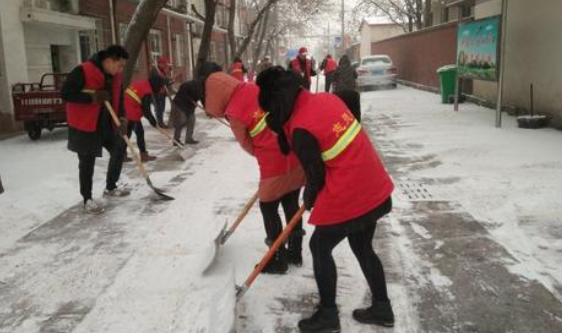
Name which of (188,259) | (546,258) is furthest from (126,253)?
(546,258)

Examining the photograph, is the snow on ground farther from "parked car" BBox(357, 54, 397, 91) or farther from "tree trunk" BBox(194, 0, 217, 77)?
"parked car" BBox(357, 54, 397, 91)

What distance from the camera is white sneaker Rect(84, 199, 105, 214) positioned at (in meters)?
5.82

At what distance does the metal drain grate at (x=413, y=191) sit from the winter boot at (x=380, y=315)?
281cm

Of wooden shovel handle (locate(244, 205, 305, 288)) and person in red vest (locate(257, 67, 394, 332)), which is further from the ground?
person in red vest (locate(257, 67, 394, 332))

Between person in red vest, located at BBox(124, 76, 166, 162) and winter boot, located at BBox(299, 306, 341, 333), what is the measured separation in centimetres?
508

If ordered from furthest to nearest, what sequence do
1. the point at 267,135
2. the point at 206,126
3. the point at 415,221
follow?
the point at 206,126, the point at 415,221, the point at 267,135

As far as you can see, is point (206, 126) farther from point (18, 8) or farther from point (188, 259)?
point (188, 259)

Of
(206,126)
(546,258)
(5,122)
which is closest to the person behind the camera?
(546,258)

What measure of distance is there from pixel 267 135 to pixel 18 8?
11.2 m

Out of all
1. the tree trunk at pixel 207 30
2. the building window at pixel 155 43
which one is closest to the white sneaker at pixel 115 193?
the tree trunk at pixel 207 30

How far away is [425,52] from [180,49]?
518 inches

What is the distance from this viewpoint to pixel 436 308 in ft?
11.5

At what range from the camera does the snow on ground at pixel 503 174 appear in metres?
4.51

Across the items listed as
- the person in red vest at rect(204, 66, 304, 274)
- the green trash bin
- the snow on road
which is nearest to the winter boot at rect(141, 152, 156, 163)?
the snow on road
